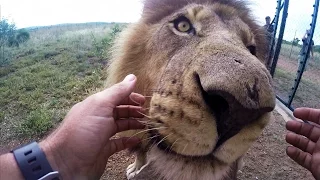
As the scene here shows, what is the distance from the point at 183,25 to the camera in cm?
254

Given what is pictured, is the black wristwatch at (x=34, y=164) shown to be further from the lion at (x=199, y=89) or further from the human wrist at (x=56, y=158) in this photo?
the lion at (x=199, y=89)

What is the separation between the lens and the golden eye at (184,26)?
8.24 ft

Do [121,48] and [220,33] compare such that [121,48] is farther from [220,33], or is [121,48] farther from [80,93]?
[80,93]

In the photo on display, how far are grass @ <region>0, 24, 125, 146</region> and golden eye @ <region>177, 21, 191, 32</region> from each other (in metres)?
2.21

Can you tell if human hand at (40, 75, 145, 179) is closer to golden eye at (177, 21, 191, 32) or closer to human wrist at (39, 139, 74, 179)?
human wrist at (39, 139, 74, 179)

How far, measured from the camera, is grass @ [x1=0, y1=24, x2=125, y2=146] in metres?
5.53

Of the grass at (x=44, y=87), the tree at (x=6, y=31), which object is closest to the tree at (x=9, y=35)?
the tree at (x=6, y=31)

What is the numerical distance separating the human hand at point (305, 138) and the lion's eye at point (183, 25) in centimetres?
100

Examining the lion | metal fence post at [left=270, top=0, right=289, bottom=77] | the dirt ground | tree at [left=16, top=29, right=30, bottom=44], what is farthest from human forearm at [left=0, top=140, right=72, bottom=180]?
tree at [left=16, top=29, right=30, bottom=44]

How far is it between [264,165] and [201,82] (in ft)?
10.6

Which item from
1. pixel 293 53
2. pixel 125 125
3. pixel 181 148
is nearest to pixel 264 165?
pixel 125 125

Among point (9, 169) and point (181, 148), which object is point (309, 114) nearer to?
point (181, 148)

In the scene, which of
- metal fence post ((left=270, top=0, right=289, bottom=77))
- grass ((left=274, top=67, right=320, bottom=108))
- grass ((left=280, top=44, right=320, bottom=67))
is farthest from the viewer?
grass ((left=280, top=44, right=320, bottom=67))

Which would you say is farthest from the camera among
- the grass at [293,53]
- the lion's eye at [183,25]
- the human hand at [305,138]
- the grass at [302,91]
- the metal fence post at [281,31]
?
the grass at [293,53]
